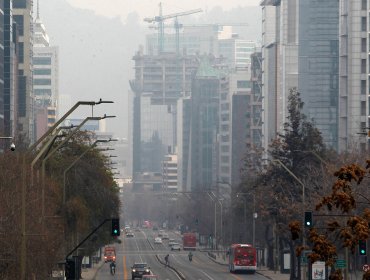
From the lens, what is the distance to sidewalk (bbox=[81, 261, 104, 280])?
124m

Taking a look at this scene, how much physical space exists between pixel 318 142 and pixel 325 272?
111ft

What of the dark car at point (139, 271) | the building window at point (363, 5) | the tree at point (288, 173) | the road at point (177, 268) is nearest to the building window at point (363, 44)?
the building window at point (363, 5)

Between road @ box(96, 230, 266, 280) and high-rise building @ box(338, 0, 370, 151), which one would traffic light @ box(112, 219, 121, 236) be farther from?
high-rise building @ box(338, 0, 370, 151)

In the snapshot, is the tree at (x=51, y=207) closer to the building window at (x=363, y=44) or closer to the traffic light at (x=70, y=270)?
the traffic light at (x=70, y=270)

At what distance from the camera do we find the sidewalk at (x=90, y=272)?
12382 centimetres

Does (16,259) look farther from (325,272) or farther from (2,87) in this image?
(2,87)

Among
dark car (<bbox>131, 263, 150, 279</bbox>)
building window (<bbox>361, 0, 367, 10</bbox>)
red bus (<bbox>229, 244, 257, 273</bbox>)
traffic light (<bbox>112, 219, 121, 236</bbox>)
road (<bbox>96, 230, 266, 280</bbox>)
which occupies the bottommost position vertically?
road (<bbox>96, 230, 266, 280</bbox>)

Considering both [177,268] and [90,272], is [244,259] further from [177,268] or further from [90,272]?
[177,268]

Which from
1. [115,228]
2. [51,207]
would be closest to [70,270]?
[115,228]

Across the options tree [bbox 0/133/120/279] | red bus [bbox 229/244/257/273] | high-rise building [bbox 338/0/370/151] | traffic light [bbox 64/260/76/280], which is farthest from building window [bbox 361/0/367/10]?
traffic light [bbox 64/260/76/280]

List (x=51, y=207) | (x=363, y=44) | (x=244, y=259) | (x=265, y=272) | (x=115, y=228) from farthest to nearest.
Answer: (x=363, y=44), (x=265, y=272), (x=244, y=259), (x=51, y=207), (x=115, y=228)

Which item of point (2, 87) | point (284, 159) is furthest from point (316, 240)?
point (2, 87)

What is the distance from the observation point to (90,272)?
5374 inches

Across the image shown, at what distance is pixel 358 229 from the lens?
32.9 m
